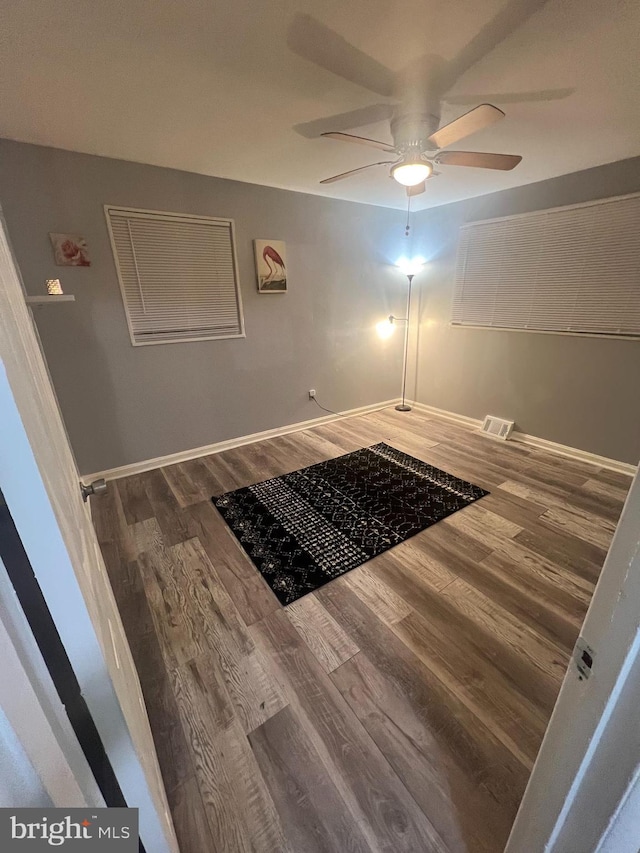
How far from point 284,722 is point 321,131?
294 centimetres

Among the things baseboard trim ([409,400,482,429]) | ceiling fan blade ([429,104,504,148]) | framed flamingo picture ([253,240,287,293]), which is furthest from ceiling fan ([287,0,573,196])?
baseboard trim ([409,400,482,429])

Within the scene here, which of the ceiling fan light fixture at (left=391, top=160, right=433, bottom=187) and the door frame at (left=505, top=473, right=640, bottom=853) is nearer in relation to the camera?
the door frame at (left=505, top=473, right=640, bottom=853)

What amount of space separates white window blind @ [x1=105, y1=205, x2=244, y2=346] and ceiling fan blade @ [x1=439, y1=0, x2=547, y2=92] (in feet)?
6.22

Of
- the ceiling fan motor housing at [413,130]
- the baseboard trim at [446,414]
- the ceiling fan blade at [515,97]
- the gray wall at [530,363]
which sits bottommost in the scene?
the baseboard trim at [446,414]

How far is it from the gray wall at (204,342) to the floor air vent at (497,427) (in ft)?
4.44

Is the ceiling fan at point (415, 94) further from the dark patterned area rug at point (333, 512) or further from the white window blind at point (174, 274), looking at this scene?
the dark patterned area rug at point (333, 512)

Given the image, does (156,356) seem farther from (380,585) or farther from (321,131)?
(380,585)

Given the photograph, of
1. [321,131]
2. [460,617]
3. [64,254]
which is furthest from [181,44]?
[460,617]

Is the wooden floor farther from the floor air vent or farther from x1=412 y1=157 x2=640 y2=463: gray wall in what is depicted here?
the floor air vent

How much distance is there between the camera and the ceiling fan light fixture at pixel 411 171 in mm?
1857

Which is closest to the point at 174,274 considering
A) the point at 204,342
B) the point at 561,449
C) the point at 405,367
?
the point at 204,342

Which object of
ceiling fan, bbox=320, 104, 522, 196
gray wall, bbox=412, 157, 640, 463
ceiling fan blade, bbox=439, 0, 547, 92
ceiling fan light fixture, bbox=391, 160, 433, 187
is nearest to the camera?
ceiling fan blade, bbox=439, 0, 547, 92

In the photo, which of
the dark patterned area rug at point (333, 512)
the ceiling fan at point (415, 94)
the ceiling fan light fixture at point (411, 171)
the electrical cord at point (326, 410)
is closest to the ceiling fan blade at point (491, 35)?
the ceiling fan at point (415, 94)

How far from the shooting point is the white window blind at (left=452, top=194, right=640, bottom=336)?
8.46ft
